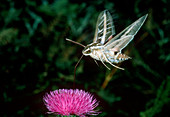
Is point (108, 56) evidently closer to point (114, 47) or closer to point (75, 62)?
point (114, 47)

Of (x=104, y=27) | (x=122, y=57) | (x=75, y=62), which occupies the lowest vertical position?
(x=122, y=57)

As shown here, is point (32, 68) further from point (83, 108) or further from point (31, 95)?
point (83, 108)

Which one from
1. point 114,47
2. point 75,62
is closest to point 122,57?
point 114,47

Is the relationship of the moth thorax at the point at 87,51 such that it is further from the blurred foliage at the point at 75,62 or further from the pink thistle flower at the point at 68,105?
the blurred foliage at the point at 75,62

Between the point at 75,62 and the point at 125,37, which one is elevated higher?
the point at 75,62

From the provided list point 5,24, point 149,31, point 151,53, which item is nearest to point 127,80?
point 151,53

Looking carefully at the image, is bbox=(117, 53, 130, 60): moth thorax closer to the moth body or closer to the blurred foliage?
the moth body
